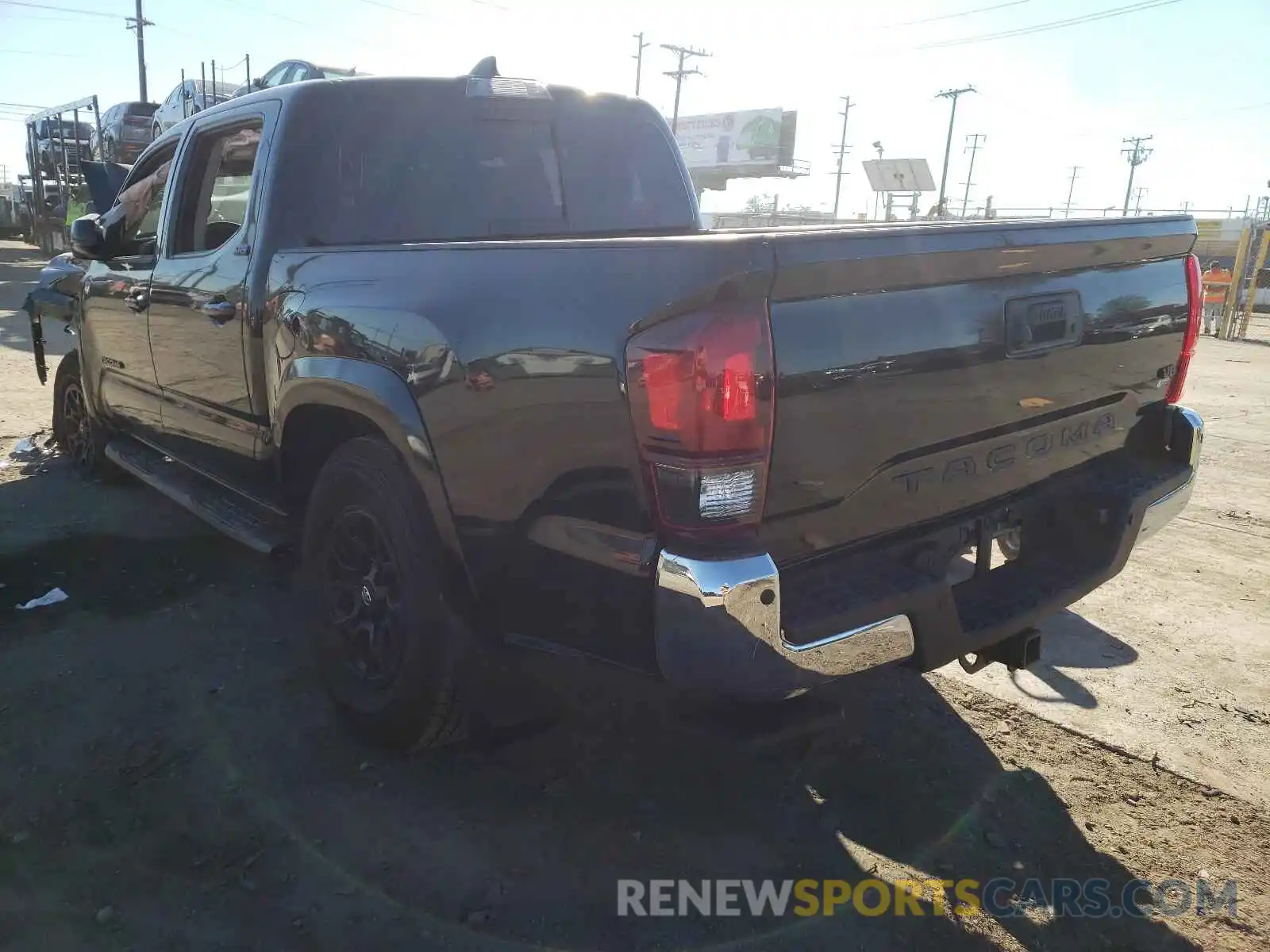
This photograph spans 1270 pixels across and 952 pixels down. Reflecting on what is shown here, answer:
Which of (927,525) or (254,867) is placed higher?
(927,525)

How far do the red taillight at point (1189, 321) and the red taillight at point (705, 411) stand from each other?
6.12 ft

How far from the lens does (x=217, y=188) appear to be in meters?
3.94

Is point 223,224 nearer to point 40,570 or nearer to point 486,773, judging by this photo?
point 40,570

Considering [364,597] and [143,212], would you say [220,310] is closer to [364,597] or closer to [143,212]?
[364,597]

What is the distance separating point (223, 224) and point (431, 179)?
922 millimetres

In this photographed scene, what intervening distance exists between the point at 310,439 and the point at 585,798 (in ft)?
4.92

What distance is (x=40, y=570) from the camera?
14.5 ft

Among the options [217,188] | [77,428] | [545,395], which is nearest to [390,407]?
[545,395]

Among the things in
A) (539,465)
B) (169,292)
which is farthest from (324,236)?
(539,465)

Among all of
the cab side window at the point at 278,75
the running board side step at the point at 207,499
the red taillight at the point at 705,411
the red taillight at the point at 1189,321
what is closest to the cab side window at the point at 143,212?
the running board side step at the point at 207,499

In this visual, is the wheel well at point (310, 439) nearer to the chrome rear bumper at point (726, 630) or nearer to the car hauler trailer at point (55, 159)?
the chrome rear bumper at point (726, 630)

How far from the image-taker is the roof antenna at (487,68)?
3.89 metres

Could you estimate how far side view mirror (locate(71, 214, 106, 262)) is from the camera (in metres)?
4.29

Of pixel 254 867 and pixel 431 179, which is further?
pixel 431 179
